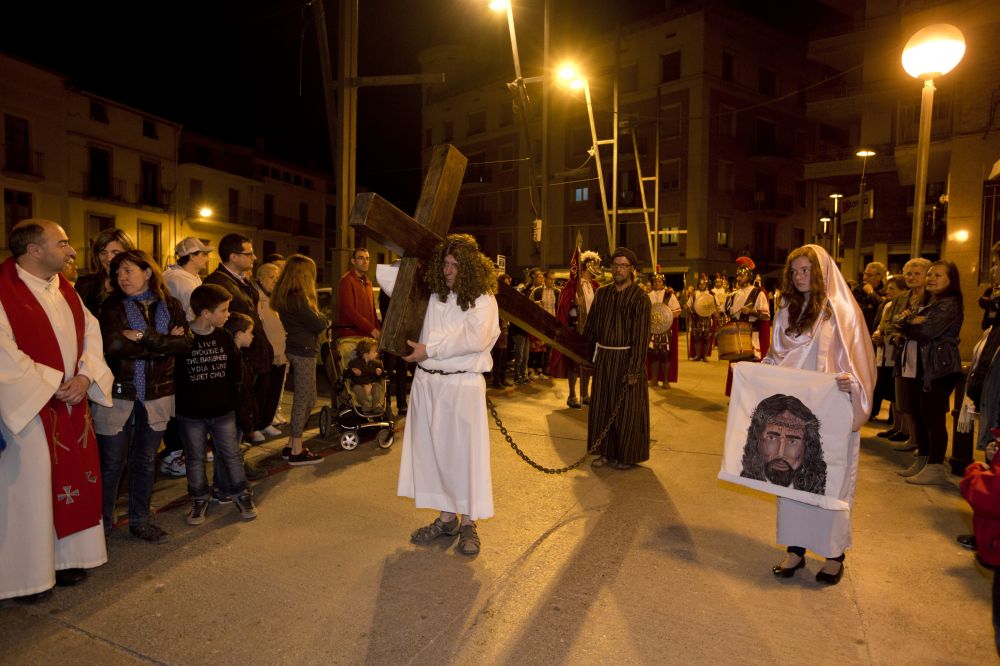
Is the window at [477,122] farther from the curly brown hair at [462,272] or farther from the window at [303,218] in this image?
the curly brown hair at [462,272]

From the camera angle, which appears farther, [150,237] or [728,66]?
[150,237]

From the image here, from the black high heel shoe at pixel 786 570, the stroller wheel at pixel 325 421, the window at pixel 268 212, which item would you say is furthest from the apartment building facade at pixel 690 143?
the black high heel shoe at pixel 786 570

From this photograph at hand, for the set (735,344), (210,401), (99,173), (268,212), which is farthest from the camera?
(268,212)

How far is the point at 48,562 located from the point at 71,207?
31975mm

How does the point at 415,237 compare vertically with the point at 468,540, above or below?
above

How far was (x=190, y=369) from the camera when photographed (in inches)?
174

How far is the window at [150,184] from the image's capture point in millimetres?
33000

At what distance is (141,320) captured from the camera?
424 centimetres

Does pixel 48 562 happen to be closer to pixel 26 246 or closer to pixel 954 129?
pixel 26 246

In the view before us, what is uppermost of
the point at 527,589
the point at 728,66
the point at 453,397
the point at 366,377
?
the point at 728,66

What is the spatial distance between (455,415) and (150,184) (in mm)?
35782

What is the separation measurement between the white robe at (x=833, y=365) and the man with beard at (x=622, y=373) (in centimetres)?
216

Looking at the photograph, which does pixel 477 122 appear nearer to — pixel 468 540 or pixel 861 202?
pixel 861 202

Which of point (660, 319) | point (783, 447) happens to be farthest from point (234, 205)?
point (783, 447)
